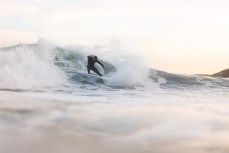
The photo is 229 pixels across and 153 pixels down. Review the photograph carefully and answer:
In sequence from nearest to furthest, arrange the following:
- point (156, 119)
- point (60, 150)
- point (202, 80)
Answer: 1. point (60, 150)
2. point (156, 119)
3. point (202, 80)

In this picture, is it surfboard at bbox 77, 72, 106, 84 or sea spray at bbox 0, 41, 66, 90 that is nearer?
sea spray at bbox 0, 41, 66, 90

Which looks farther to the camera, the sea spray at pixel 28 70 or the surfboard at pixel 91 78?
the surfboard at pixel 91 78

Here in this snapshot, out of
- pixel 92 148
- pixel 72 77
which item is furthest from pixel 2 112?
pixel 72 77

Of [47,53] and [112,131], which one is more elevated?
[47,53]

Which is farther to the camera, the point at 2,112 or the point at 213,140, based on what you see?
the point at 2,112

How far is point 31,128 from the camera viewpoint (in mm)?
3975

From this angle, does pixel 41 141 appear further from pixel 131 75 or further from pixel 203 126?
pixel 131 75

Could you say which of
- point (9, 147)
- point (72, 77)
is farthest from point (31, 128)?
point (72, 77)

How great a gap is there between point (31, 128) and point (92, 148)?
1.05 m

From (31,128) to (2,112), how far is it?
1.18 metres

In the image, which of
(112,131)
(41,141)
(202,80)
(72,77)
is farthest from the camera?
(202,80)

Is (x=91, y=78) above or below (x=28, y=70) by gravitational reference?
below

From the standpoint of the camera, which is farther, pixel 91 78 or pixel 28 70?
pixel 91 78

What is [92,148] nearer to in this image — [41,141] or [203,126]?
[41,141]
